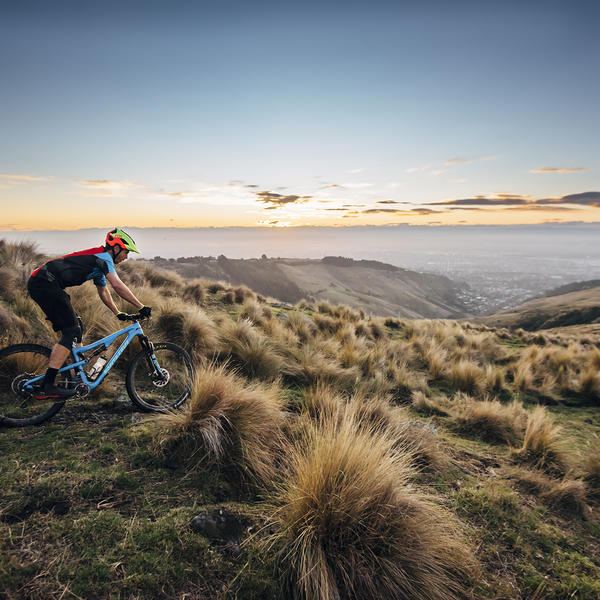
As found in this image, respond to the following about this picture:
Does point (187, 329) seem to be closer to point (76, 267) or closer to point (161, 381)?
point (161, 381)

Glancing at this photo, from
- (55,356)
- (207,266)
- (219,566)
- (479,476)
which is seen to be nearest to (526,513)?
(479,476)

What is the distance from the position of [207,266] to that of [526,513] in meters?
113

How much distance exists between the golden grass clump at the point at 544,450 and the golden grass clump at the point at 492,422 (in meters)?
0.53

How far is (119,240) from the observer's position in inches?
182

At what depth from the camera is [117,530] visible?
8.80 feet

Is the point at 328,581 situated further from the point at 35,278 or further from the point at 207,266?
the point at 207,266

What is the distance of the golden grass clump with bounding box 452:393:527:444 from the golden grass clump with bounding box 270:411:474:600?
12.3 feet

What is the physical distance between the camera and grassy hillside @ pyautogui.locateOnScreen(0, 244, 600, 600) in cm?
250

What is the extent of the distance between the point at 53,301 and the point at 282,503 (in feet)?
12.6

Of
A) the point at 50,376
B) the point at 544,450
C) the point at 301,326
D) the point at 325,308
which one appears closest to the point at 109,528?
the point at 50,376

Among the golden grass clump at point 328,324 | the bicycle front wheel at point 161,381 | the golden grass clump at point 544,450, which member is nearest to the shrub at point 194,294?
the golden grass clump at point 328,324

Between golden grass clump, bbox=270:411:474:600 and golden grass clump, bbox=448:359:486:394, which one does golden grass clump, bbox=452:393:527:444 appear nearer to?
golden grass clump, bbox=448:359:486:394

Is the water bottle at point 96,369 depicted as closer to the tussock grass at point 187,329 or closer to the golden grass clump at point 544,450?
the tussock grass at point 187,329

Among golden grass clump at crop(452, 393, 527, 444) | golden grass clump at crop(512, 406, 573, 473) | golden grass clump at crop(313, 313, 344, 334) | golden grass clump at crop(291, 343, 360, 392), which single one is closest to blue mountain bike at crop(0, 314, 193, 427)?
golden grass clump at crop(291, 343, 360, 392)
